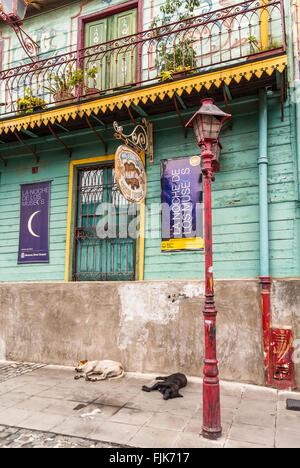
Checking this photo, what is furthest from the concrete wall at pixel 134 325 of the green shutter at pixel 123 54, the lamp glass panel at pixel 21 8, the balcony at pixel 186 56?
the lamp glass panel at pixel 21 8

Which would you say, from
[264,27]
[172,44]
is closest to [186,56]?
[172,44]

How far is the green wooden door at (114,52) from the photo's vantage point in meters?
8.72

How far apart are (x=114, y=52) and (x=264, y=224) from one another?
19.5ft

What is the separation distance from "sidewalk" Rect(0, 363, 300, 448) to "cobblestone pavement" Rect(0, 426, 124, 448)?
55 mm

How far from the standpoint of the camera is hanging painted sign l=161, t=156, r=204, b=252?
723 centimetres

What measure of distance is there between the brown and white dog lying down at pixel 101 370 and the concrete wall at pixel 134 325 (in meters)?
0.35

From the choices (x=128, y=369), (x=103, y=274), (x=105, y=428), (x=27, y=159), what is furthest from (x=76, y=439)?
(x=27, y=159)

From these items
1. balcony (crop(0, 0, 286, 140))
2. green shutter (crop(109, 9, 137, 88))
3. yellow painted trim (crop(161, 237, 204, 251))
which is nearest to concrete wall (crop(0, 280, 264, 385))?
yellow painted trim (crop(161, 237, 204, 251))

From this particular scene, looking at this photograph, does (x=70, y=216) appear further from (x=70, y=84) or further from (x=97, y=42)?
(x=97, y=42)

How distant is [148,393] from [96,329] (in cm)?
211

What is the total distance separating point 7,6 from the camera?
28.3 feet

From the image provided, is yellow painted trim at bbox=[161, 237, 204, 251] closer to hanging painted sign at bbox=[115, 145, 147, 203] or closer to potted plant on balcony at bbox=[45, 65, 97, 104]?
hanging painted sign at bbox=[115, 145, 147, 203]

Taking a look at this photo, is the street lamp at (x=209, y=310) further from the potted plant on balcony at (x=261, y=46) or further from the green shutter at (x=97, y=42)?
the green shutter at (x=97, y=42)
